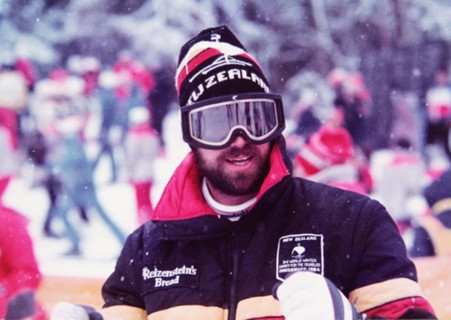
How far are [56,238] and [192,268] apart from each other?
6.71 meters

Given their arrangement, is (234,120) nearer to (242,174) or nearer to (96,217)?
(242,174)

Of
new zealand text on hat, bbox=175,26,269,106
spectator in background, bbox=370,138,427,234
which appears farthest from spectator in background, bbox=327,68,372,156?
new zealand text on hat, bbox=175,26,269,106

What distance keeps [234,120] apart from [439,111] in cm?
842

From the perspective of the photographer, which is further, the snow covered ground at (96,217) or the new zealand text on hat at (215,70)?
the snow covered ground at (96,217)

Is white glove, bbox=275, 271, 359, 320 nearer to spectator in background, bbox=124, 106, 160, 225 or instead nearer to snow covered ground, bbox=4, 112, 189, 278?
snow covered ground, bbox=4, 112, 189, 278

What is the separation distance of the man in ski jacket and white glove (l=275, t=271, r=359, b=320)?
0.41 feet

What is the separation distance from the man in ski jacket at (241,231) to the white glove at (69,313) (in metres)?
0.01

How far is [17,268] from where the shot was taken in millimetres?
3686

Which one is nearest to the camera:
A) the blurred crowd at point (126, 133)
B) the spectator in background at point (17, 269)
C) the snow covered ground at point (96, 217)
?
the spectator in background at point (17, 269)

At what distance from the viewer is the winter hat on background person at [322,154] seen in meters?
5.08

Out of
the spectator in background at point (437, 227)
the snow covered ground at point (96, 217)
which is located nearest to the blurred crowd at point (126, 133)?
the snow covered ground at point (96, 217)

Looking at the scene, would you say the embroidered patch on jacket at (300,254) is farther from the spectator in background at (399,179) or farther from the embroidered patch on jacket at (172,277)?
the spectator in background at (399,179)

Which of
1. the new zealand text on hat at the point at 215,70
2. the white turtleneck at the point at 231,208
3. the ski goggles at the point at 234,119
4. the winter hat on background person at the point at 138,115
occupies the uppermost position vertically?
the winter hat on background person at the point at 138,115

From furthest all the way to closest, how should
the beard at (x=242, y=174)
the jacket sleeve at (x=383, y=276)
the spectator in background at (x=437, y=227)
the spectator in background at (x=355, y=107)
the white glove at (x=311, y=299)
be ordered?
the spectator in background at (x=355, y=107) → the spectator in background at (x=437, y=227) → the beard at (x=242, y=174) → the jacket sleeve at (x=383, y=276) → the white glove at (x=311, y=299)
